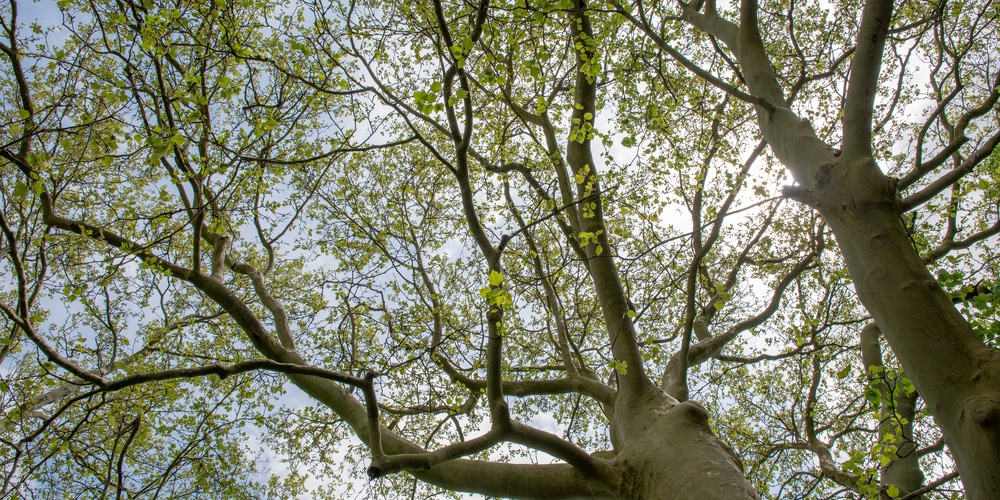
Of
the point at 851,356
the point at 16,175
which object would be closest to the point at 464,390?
the point at 851,356

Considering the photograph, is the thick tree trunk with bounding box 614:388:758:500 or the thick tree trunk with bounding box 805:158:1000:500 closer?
the thick tree trunk with bounding box 805:158:1000:500

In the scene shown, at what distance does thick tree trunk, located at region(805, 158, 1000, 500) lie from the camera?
2.24 metres

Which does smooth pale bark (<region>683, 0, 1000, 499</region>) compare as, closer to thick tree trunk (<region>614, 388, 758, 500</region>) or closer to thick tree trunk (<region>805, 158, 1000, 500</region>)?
thick tree trunk (<region>805, 158, 1000, 500</region>)

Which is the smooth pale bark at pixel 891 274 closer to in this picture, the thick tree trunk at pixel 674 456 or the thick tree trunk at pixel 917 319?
the thick tree trunk at pixel 917 319

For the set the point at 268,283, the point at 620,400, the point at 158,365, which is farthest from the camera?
the point at 268,283

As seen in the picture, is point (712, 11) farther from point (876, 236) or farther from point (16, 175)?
point (16, 175)

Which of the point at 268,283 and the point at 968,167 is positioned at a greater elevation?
the point at 268,283

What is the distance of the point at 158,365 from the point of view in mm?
9172

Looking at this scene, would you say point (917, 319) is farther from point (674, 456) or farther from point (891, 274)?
point (674, 456)

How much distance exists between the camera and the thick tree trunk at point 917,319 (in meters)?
2.24

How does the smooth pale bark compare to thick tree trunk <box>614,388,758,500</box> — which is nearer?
the smooth pale bark

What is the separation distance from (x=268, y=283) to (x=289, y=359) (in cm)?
562

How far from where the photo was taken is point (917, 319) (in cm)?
267

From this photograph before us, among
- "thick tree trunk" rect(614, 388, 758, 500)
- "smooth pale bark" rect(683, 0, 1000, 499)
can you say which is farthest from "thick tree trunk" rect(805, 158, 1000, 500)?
"thick tree trunk" rect(614, 388, 758, 500)
